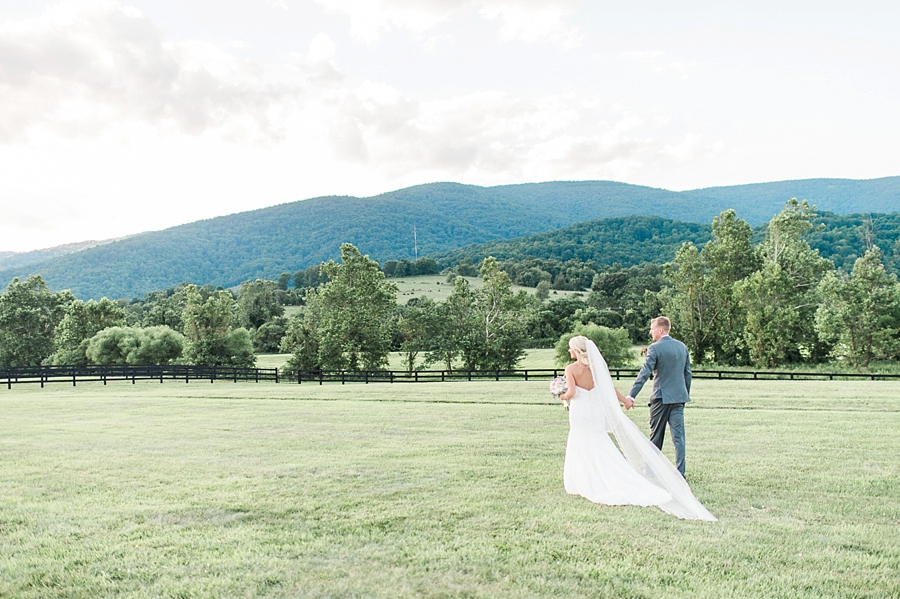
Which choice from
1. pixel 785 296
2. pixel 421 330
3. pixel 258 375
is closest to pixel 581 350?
pixel 258 375

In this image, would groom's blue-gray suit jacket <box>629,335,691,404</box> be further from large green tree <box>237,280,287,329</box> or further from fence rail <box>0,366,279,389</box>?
large green tree <box>237,280,287,329</box>

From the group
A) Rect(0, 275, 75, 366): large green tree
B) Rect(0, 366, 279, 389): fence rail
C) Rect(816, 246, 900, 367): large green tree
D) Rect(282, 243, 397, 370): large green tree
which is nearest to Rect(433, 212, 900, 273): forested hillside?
Rect(816, 246, 900, 367): large green tree

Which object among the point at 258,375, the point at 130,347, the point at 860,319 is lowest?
the point at 258,375

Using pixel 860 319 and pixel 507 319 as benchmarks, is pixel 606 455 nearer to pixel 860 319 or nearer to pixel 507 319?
pixel 507 319

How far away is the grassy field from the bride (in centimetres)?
39

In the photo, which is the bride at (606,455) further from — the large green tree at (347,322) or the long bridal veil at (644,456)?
the large green tree at (347,322)

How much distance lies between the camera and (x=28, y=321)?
2827 inches

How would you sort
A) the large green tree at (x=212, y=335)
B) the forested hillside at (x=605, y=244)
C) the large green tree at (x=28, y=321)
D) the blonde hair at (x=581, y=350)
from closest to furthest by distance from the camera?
the blonde hair at (x=581, y=350) → the large green tree at (x=212, y=335) → the large green tree at (x=28, y=321) → the forested hillside at (x=605, y=244)

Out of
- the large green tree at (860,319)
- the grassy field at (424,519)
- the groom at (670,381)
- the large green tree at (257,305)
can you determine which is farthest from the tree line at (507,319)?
the groom at (670,381)

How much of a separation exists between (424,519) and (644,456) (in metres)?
3.11

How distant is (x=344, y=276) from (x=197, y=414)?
37.2 m

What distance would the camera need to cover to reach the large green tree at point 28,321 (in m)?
69.3

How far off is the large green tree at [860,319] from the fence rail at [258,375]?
10.9 metres

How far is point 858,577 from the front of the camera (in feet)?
16.4
